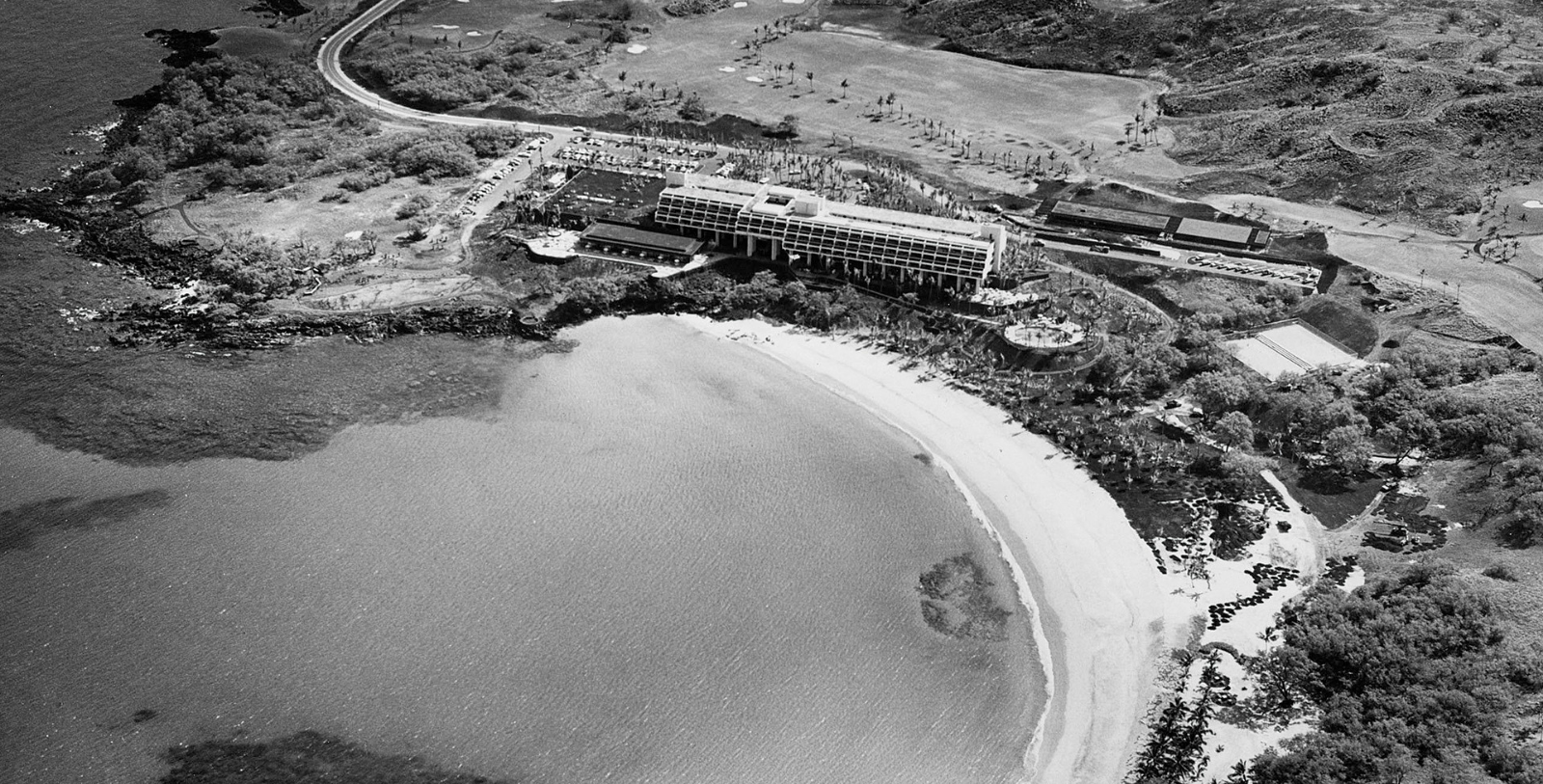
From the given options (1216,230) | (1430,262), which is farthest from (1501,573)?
(1216,230)

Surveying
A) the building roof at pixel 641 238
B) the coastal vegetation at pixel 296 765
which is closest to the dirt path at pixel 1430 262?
the building roof at pixel 641 238

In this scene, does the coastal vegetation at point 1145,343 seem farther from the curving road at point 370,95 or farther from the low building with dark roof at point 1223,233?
the low building with dark roof at point 1223,233

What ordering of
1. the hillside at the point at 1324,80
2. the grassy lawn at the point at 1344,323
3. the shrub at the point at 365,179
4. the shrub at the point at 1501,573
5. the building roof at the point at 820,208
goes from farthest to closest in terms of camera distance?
the shrub at the point at 365,179
the hillside at the point at 1324,80
the building roof at the point at 820,208
the grassy lawn at the point at 1344,323
the shrub at the point at 1501,573

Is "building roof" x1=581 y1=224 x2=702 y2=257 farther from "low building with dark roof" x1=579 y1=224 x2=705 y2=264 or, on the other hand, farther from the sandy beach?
the sandy beach

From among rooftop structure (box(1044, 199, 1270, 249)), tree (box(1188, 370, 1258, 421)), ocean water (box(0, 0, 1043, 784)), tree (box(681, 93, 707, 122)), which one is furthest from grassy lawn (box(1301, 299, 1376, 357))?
tree (box(681, 93, 707, 122))

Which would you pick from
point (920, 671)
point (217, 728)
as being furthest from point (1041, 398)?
point (217, 728)

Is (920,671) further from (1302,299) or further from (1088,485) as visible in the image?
(1302,299)
